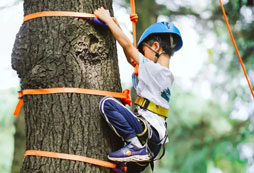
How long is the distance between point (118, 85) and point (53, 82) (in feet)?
1.50

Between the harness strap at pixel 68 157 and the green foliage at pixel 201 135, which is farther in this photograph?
the green foliage at pixel 201 135

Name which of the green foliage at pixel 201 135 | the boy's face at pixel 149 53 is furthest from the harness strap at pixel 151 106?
the green foliage at pixel 201 135

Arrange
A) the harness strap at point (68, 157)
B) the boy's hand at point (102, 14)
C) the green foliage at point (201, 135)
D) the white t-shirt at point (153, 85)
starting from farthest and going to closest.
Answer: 1. the green foliage at point (201, 135)
2. the white t-shirt at point (153, 85)
3. the boy's hand at point (102, 14)
4. the harness strap at point (68, 157)

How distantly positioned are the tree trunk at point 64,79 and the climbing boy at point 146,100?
0.30 ft

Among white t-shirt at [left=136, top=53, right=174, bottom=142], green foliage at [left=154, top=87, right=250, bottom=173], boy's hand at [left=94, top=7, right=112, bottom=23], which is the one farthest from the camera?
green foliage at [left=154, top=87, right=250, bottom=173]

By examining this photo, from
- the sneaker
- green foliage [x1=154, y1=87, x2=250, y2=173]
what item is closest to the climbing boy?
the sneaker

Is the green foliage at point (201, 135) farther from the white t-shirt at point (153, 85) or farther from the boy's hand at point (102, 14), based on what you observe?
the boy's hand at point (102, 14)

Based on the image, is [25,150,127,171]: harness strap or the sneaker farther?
the sneaker

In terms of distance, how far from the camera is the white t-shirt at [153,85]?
2.72 m

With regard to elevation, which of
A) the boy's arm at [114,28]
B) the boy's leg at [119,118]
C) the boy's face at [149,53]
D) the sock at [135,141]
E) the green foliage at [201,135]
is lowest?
the green foliage at [201,135]

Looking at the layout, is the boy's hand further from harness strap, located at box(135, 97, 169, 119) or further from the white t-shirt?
harness strap, located at box(135, 97, 169, 119)

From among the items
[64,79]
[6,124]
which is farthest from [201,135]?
[64,79]

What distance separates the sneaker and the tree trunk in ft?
0.22

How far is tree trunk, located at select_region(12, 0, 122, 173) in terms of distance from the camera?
93.5 inches
